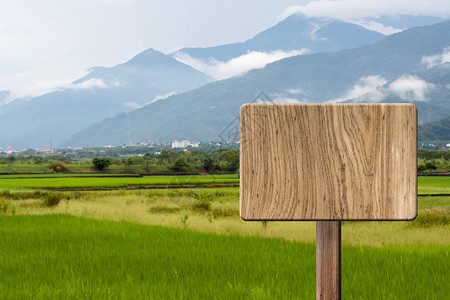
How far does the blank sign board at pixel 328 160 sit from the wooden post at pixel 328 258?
0.22 m

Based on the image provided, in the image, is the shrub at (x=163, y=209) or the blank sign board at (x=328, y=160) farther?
the shrub at (x=163, y=209)

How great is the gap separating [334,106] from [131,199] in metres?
29.1

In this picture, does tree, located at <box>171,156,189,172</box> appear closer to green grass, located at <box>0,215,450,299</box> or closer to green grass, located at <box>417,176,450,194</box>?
green grass, located at <box>417,176,450,194</box>

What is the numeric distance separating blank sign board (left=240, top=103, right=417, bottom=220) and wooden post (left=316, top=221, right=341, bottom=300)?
22cm

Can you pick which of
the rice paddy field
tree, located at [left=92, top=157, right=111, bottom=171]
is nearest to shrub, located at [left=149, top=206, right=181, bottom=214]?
the rice paddy field

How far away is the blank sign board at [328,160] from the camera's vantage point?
3135mm

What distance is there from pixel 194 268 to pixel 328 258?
197 inches

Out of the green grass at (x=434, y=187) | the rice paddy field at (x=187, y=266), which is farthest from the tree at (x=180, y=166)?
the rice paddy field at (x=187, y=266)

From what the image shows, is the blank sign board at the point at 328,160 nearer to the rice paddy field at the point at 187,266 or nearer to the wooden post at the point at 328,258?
the wooden post at the point at 328,258

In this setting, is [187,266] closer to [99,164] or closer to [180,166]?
[180,166]

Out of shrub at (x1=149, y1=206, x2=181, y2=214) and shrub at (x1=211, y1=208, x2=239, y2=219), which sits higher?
shrub at (x1=211, y1=208, x2=239, y2=219)

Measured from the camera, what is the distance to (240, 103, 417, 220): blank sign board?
3.13 metres

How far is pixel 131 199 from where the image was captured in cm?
3131

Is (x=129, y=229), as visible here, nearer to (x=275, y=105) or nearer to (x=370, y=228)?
(x=370, y=228)
